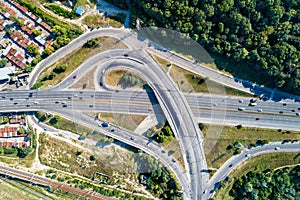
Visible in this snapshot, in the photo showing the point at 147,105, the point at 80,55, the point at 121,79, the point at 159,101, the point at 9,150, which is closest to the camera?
the point at 9,150

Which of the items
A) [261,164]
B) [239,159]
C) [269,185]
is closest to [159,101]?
[239,159]

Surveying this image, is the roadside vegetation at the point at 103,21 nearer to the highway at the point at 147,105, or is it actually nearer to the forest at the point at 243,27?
the forest at the point at 243,27

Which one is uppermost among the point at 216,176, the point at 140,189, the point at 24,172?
the point at 216,176

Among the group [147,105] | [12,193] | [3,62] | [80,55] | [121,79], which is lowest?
[12,193]

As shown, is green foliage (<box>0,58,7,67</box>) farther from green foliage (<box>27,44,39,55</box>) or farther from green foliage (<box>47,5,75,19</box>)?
green foliage (<box>47,5,75,19</box>)

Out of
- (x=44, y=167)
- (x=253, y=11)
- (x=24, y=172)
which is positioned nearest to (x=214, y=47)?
(x=253, y=11)

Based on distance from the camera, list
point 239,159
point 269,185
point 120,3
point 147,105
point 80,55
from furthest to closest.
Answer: point 239,159, point 80,55, point 147,105, point 120,3, point 269,185

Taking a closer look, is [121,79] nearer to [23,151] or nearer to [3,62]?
[3,62]

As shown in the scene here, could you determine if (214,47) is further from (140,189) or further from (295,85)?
(140,189)

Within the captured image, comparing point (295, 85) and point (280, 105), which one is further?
point (280, 105)
